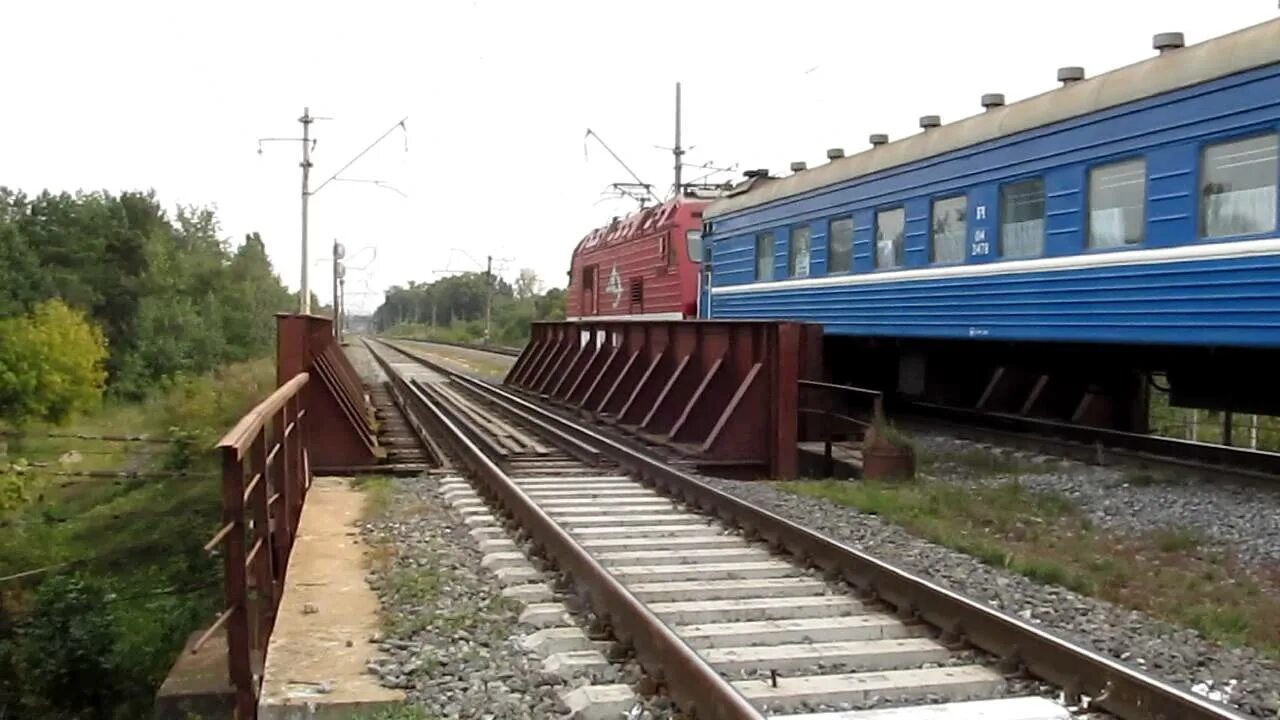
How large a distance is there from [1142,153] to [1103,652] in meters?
5.63

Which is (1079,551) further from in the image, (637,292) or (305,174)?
(305,174)

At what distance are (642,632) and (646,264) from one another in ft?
55.3

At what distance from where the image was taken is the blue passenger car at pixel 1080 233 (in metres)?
8.59

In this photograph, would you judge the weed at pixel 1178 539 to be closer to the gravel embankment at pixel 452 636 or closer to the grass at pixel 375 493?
the gravel embankment at pixel 452 636

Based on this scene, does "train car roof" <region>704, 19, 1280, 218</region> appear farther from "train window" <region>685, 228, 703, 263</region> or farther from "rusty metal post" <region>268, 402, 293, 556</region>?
"rusty metal post" <region>268, 402, 293, 556</region>

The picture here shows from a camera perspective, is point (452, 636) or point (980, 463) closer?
point (452, 636)

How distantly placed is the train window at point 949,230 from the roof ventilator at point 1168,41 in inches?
99.0

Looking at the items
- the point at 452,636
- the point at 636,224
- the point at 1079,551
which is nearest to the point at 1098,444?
the point at 1079,551

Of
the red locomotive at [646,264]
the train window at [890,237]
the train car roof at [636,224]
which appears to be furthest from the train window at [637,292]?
the train window at [890,237]

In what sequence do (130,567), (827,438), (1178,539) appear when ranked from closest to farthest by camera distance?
1. (1178,539)
2. (827,438)
3. (130,567)

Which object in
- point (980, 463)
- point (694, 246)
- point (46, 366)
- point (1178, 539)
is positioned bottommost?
point (46, 366)

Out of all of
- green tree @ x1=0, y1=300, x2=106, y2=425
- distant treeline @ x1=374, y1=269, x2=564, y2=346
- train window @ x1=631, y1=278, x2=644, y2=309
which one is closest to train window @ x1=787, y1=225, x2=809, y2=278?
train window @ x1=631, y1=278, x2=644, y2=309

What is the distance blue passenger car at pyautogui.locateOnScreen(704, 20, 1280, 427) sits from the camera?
859 cm

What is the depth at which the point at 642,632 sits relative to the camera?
4.98 m
